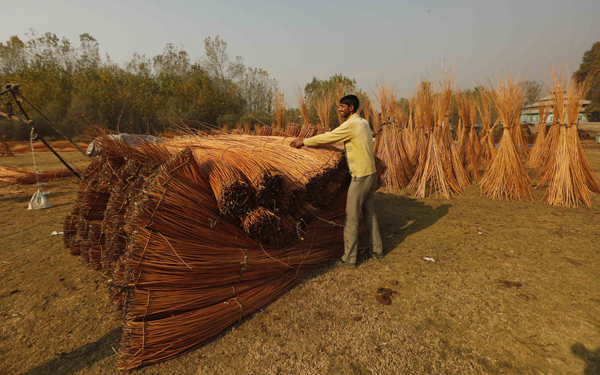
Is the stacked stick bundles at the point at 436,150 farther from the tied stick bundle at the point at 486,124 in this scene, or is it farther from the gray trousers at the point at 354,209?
the gray trousers at the point at 354,209

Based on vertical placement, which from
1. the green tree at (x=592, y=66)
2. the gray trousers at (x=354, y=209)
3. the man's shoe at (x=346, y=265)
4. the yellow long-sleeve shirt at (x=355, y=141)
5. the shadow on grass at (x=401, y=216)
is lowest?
the man's shoe at (x=346, y=265)

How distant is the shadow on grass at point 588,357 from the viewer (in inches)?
70.7

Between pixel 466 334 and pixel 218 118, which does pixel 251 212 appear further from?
pixel 218 118

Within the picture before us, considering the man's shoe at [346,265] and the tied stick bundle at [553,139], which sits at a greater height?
the tied stick bundle at [553,139]

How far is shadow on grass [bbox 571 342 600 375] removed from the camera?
1.79m

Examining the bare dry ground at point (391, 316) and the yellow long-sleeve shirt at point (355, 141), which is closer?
the bare dry ground at point (391, 316)

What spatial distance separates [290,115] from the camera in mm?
9398

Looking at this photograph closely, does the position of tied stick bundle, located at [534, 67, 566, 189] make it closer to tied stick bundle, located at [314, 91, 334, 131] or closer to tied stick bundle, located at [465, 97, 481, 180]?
tied stick bundle, located at [465, 97, 481, 180]

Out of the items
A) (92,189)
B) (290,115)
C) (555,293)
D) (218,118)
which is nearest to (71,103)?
(218,118)

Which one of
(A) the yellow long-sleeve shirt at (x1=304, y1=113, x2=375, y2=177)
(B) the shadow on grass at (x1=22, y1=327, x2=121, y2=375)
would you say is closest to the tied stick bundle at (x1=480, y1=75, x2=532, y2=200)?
(A) the yellow long-sleeve shirt at (x1=304, y1=113, x2=375, y2=177)

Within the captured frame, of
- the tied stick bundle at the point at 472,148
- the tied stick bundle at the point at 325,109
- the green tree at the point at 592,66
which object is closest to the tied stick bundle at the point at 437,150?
the tied stick bundle at the point at 472,148

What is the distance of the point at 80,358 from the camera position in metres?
2.08

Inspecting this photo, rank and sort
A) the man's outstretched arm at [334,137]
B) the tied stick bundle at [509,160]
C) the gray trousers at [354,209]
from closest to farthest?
the man's outstretched arm at [334,137]
the gray trousers at [354,209]
the tied stick bundle at [509,160]

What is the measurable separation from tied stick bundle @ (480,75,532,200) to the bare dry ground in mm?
1637
